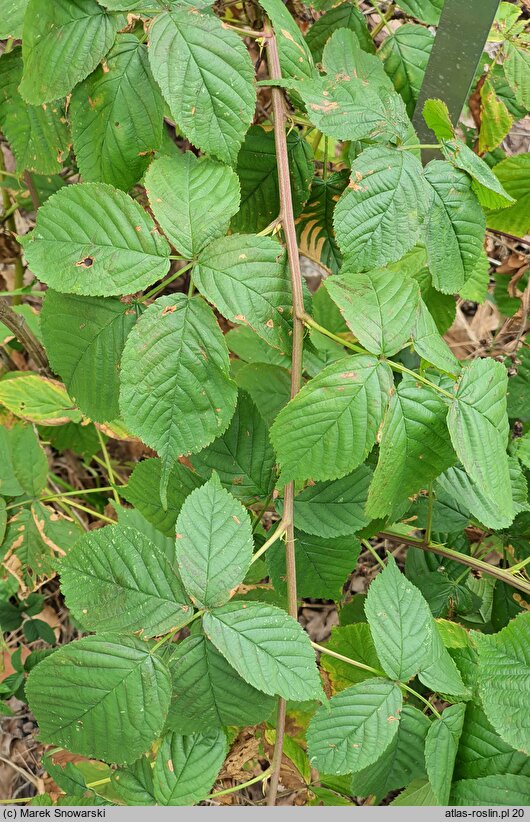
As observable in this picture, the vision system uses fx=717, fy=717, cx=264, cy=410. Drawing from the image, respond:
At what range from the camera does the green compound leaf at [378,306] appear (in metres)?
1.01

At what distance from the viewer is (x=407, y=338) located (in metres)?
1.03

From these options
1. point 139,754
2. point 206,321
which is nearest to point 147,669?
point 139,754

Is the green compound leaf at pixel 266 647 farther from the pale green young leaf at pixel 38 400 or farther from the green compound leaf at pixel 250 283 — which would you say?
the pale green young leaf at pixel 38 400

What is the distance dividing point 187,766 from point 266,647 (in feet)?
0.86

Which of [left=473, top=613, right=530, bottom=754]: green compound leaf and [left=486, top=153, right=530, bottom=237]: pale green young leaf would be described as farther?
[left=486, top=153, right=530, bottom=237]: pale green young leaf

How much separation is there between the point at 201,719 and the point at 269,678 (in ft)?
0.60

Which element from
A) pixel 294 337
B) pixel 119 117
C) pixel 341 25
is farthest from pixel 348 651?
pixel 341 25

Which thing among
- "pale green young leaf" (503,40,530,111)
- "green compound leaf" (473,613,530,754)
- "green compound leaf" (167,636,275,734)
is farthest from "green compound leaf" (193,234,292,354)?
"pale green young leaf" (503,40,530,111)

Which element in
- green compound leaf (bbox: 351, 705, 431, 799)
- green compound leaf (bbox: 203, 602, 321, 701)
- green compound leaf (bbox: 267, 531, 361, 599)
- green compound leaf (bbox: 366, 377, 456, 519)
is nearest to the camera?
green compound leaf (bbox: 203, 602, 321, 701)

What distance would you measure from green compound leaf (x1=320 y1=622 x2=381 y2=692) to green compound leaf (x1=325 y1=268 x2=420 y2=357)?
0.62 meters

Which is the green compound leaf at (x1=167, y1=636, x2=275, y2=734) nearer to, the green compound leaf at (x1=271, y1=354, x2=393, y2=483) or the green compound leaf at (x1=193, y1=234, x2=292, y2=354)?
the green compound leaf at (x1=271, y1=354, x2=393, y2=483)

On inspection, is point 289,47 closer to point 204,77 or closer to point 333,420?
point 204,77

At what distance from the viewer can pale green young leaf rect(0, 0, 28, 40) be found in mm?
1184
